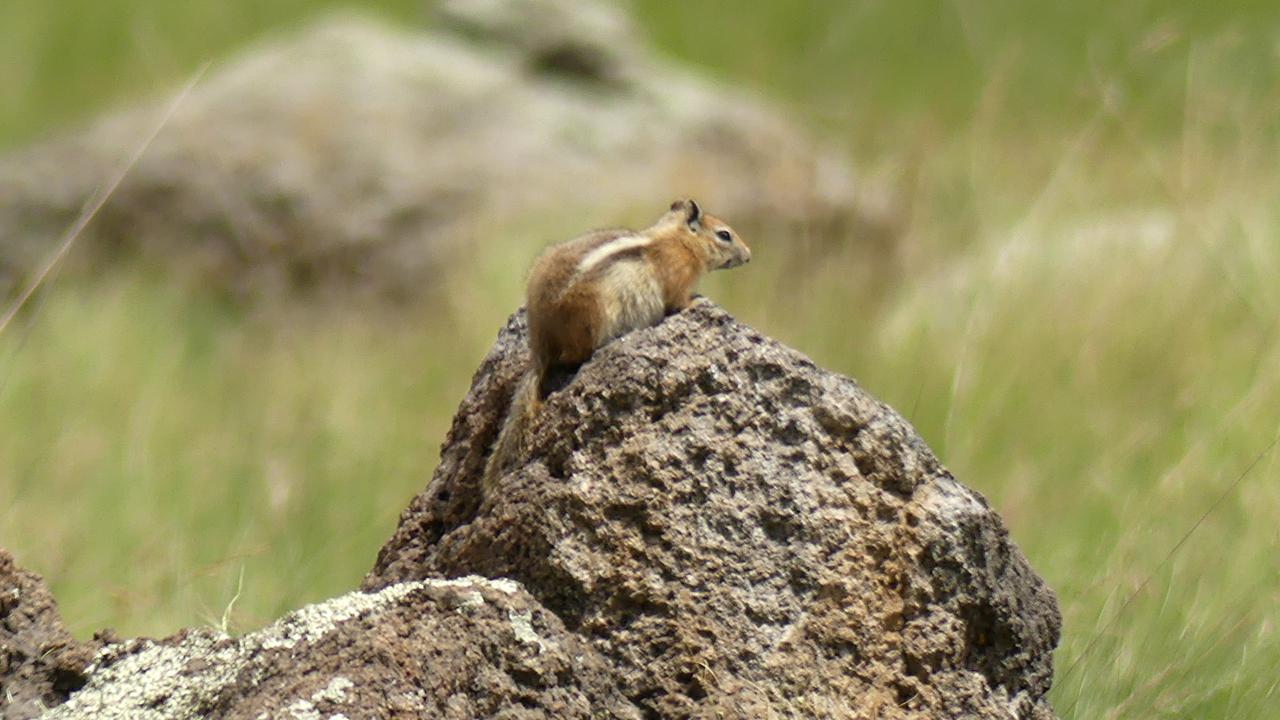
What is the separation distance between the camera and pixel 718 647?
8.73ft

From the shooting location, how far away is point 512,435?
310 cm

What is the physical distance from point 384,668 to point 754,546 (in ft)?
2.42

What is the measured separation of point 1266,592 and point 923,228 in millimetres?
5115

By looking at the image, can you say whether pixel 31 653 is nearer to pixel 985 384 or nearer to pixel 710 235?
pixel 710 235

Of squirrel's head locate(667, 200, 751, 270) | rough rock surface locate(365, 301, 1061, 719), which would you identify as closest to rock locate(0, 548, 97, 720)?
rough rock surface locate(365, 301, 1061, 719)

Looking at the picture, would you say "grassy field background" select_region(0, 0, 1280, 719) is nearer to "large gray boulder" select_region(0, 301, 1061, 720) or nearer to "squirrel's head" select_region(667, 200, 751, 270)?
"large gray boulder" select_region(0, 301, 1061, 720)

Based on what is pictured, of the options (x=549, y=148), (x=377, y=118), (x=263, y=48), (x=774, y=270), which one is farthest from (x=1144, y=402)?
(x=263, y=48)

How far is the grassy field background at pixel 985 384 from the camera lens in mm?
4469

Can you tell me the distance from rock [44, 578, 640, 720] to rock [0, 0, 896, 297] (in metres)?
7.86

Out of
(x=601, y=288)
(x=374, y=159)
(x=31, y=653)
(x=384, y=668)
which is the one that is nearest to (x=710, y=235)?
(x=601, y=288)

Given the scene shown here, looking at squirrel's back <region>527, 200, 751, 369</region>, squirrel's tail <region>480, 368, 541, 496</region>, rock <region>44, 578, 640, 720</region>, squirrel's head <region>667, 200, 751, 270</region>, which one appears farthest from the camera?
squirrel's head <region>667, 200, 751, 270</region>

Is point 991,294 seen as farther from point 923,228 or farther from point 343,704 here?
point 343,704

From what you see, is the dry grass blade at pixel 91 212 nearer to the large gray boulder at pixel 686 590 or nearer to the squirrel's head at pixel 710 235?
the large gray boulder at pixel 686 590

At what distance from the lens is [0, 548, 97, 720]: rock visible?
2.69m
